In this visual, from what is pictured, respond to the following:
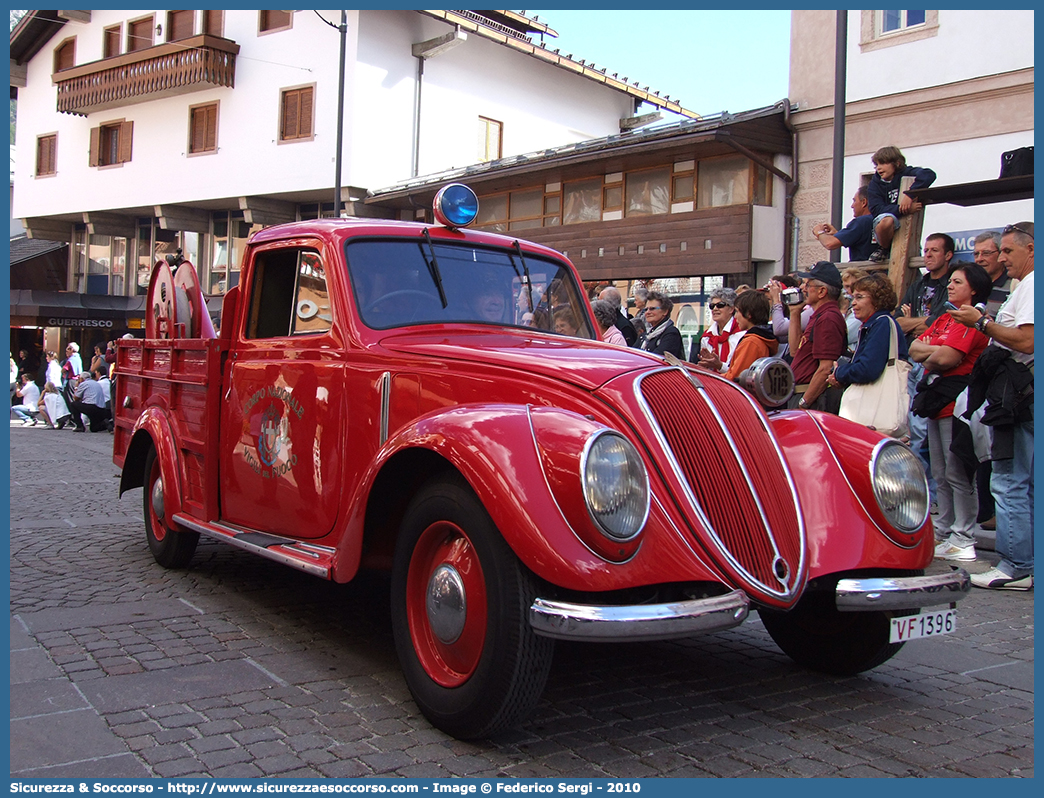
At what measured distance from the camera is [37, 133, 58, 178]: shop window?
3125 cm

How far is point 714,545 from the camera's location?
322cm

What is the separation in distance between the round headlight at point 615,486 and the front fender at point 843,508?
2.68 feet

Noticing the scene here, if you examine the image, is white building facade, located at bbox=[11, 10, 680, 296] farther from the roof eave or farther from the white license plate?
the white license plate

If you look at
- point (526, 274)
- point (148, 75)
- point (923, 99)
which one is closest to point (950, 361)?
point (526, 274)

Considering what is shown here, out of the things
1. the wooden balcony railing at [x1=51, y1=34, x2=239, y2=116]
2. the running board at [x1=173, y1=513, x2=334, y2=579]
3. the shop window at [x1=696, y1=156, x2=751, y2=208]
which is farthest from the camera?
the wooden balcony railing at [x1=51, y1=34, x2=239, y2=116]

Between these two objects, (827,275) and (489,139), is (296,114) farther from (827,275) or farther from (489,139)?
(827,275)

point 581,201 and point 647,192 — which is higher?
point 581,201

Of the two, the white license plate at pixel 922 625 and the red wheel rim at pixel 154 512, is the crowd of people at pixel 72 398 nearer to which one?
the red wheel rim at pixel 154 512

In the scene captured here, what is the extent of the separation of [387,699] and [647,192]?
17.0 metres

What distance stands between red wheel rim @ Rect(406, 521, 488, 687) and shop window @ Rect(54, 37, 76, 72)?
106 ft

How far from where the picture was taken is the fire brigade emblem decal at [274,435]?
452 cm

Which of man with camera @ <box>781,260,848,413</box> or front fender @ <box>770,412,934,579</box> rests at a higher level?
man with camera @ <box>781,260,848,413</box>

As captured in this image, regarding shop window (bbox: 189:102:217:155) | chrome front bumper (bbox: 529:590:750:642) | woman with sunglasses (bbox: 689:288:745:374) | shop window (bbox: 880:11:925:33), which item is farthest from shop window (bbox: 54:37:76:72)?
chrome front bumper (bbox: 529:590:750:642)

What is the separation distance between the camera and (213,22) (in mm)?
26641
